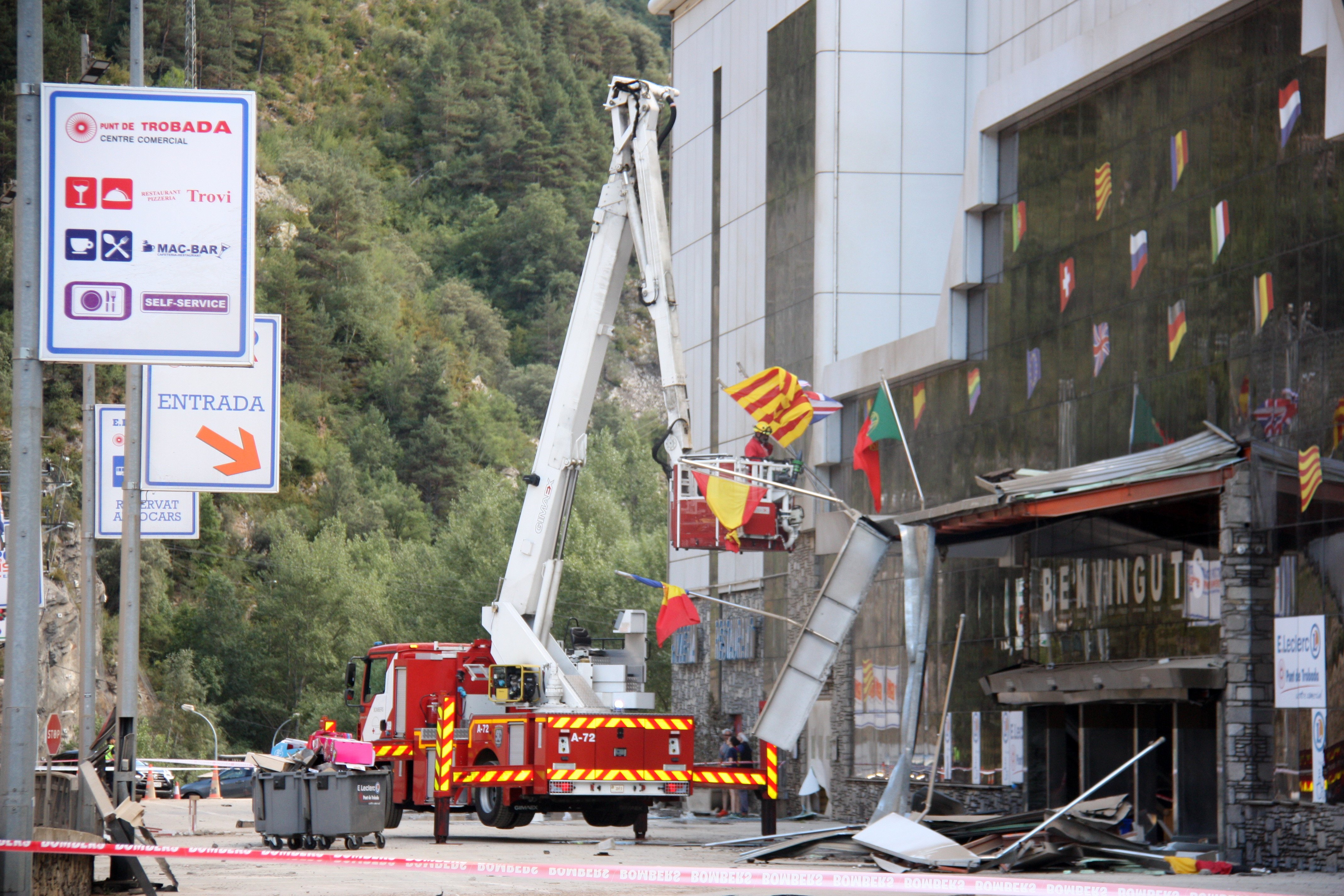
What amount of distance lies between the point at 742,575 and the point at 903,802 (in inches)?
581

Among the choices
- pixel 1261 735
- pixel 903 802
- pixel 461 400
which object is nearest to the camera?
pixel 1261 735

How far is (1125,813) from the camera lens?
1856cm

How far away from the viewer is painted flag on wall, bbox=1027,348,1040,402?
23.2 m

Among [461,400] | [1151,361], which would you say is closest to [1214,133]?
[1151,361]

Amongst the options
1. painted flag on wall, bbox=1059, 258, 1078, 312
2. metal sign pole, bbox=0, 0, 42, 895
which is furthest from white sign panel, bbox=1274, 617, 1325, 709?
metal sign pole, bbox=0, 0, 42, 895

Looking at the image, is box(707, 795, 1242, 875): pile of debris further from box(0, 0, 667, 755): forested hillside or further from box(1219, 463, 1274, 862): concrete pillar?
box(0, 0, 667, 755): forested hillside

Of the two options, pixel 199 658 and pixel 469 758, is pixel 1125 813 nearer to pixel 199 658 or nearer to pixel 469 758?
pixel 469 758

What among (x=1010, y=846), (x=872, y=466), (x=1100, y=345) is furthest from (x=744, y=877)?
(x=872, y=466)

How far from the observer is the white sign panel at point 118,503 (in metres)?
24.0

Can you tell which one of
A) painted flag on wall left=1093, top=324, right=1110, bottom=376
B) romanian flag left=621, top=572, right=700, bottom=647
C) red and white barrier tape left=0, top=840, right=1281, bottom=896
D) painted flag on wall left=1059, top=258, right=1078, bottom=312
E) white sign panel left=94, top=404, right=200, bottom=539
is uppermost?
painted flag on wall left=1059, top=258, right=1078, bottom=312

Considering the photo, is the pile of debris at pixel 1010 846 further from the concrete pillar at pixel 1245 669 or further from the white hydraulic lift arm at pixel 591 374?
the white hydraulic lift arm at pixel 591 374

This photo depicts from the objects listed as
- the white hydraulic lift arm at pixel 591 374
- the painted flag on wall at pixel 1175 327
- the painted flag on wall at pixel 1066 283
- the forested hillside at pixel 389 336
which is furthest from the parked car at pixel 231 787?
the painted flag on wall at pixel 1175 327

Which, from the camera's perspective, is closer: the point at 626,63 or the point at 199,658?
the point at 199,658

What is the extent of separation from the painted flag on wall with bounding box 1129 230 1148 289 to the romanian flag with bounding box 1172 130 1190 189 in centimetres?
85
